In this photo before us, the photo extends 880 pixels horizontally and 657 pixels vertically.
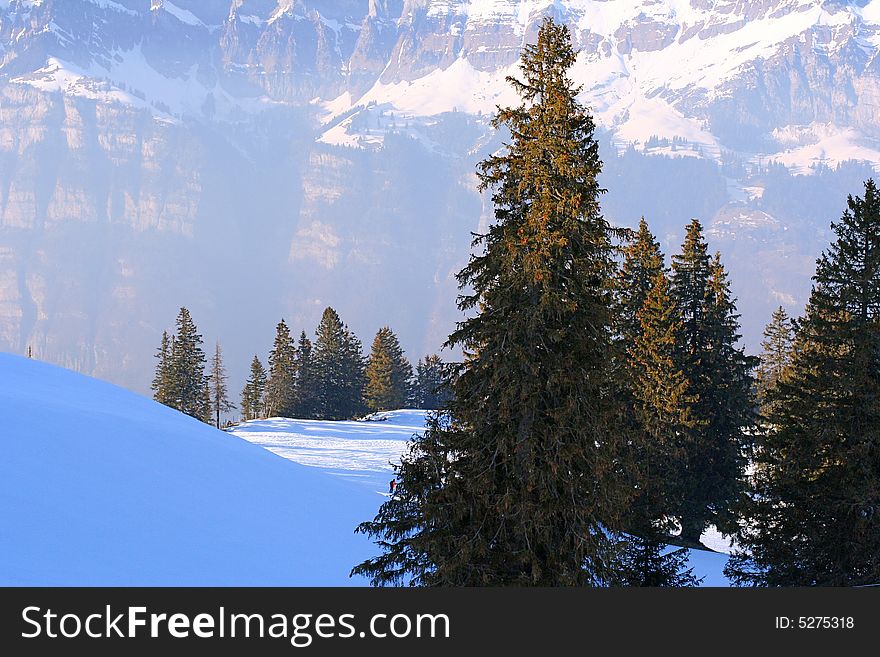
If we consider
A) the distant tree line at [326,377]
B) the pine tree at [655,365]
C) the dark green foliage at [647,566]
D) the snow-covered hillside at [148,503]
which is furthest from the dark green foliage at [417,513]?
the distant tree line at [326,377]

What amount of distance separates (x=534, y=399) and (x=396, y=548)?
4141 millimetres

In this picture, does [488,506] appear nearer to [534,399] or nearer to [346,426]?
[534,399]

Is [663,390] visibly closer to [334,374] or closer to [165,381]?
[334,374]

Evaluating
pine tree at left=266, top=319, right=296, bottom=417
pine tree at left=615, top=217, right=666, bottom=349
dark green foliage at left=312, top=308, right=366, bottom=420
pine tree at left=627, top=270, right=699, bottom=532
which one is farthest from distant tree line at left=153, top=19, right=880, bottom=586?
pine tree at left=266, top=319, right=296, bottom=417

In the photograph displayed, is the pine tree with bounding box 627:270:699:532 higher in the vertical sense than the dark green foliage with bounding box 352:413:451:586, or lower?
higher

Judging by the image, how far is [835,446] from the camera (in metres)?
18.0

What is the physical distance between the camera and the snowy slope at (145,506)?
14.5 m

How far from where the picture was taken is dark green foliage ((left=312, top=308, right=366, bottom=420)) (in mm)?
82188

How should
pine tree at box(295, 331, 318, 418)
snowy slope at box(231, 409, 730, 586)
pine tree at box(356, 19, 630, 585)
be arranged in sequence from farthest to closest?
1. pine tree at box(295, 331, 318, 418)
2. snowy slope at box(231, 409, 730, 586)
3. pine tree at box(356, 19, 630, 585)

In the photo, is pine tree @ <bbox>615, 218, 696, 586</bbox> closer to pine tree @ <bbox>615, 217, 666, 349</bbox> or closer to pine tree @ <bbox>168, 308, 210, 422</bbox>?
pine tree @ <bbox>615, 217, 666, 349</bbox>

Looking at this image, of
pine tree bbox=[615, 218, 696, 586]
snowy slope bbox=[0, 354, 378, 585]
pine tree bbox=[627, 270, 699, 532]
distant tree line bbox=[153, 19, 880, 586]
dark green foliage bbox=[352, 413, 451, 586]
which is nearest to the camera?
distant tree line bbox=[153, 19, 880, 586]

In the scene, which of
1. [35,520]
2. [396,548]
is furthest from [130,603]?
[35,520]

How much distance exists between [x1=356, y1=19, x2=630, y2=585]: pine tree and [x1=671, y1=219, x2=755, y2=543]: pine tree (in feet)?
55.8

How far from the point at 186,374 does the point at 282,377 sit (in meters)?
13.0
